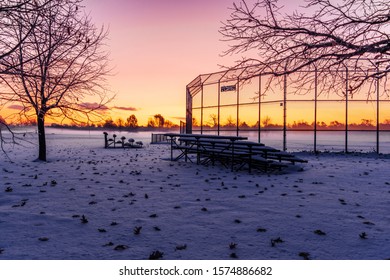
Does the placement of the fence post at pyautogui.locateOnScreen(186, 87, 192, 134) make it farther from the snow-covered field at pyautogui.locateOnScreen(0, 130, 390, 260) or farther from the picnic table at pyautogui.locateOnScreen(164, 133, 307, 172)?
the snow-covered field at pyautogui.locateOnScreen(0, 130, 390, 260)

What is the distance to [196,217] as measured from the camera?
201 inches

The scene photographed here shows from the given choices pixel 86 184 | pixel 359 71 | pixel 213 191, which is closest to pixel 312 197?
pixel 213 191

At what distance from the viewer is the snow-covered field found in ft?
12.3

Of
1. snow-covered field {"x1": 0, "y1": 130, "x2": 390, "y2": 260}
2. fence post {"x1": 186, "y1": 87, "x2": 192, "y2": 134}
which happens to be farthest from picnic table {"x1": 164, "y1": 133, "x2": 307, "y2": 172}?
fence post {"x1": 186, "y1": 87, "x2": 192, "y2": 134}

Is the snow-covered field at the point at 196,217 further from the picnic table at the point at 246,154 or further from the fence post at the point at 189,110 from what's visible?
the fence post at the point at 189,110

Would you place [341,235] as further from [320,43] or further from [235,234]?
[320,43]

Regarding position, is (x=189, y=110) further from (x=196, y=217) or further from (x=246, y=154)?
(x=196, y=217)

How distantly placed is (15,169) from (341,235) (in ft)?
36.7

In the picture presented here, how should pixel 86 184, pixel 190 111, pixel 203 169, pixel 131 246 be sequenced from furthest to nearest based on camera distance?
pixel 190 111
pixel 203 169
pixel 86 184
pixel 131 246

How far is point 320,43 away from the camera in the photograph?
189 inches

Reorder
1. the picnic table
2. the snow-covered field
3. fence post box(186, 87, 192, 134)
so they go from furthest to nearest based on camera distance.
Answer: fence post box(186, 87, 192, 134) → the picnic table → the snow-covered field

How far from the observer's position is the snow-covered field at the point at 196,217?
3.74 metres

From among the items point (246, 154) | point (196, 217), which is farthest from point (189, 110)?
point (196, 217)

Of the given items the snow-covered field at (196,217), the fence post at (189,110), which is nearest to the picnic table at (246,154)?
the snow-covered field at (196,217)
